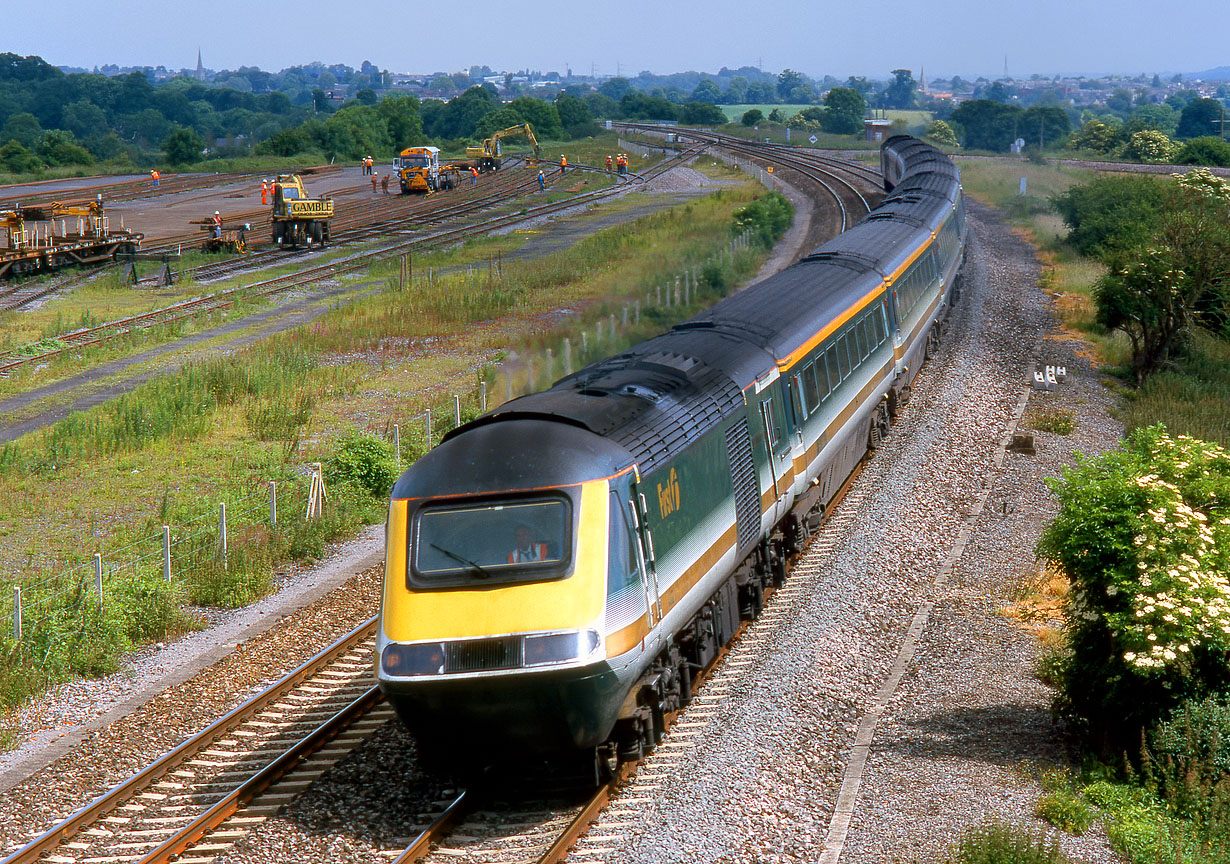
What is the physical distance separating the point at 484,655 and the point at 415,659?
1.95 feet

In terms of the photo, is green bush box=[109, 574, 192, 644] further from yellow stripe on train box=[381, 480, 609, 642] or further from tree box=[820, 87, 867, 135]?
tree box=[820, 87, 867, 135]

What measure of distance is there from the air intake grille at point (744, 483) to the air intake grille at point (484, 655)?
4.69 meters

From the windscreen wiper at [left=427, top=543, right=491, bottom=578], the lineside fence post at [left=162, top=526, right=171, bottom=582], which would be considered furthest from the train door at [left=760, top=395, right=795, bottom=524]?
the lineside fence post at [left=162, top=526, right=171, bottom=582]

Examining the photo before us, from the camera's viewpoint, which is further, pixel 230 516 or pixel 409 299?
pixel 409 299

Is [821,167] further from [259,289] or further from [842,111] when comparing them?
[842,111]

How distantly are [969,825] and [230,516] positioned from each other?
14.4 meters

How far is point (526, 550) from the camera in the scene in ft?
35.5

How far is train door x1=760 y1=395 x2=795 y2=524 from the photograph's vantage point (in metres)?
16.0

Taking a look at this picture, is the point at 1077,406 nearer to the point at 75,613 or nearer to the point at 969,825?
the point at 969,825

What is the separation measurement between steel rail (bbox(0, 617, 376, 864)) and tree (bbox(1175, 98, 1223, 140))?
140884mm

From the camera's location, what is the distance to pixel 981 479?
913 inches

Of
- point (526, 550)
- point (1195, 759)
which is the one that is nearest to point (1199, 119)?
point (1195, 759)

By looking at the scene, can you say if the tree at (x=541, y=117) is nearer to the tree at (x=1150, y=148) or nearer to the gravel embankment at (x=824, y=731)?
the tree at (x=1150, y=148)

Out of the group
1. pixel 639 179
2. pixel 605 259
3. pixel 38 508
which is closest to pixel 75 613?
pixel 38 508
